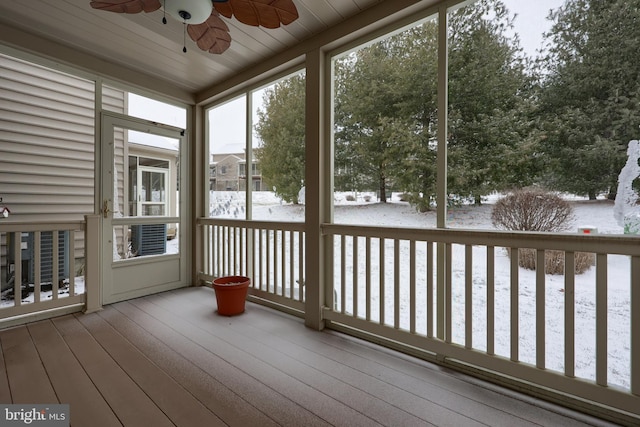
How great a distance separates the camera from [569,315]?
1.55 meters

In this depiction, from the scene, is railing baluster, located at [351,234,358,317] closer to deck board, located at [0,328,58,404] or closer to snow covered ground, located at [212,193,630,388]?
snow covered ground, located at [212,193,630,388]

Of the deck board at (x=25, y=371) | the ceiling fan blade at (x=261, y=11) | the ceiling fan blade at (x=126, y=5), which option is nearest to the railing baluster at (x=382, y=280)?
the ceiling fan blade at (x=261, y=11)

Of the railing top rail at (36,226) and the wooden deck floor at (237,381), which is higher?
the railing top rail at (36,226)

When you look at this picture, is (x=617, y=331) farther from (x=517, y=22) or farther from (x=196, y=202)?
(x=196, y=202)

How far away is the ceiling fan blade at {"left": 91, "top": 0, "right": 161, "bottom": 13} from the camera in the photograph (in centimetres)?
171

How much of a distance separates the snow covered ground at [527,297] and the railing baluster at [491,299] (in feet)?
0.30

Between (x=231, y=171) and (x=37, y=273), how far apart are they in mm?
1994

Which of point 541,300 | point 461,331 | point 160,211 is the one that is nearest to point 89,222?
point 160,211

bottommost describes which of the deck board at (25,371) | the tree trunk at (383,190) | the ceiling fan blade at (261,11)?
the deck board at (25,371)

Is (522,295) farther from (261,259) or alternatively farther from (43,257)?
(43,257)

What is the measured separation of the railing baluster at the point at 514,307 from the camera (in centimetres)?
169

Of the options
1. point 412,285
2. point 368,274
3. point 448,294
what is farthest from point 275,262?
point 448,294

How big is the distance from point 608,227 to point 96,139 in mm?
4092

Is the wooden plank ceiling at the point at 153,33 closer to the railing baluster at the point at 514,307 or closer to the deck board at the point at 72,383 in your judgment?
the railing baluster at the point at 514,307
